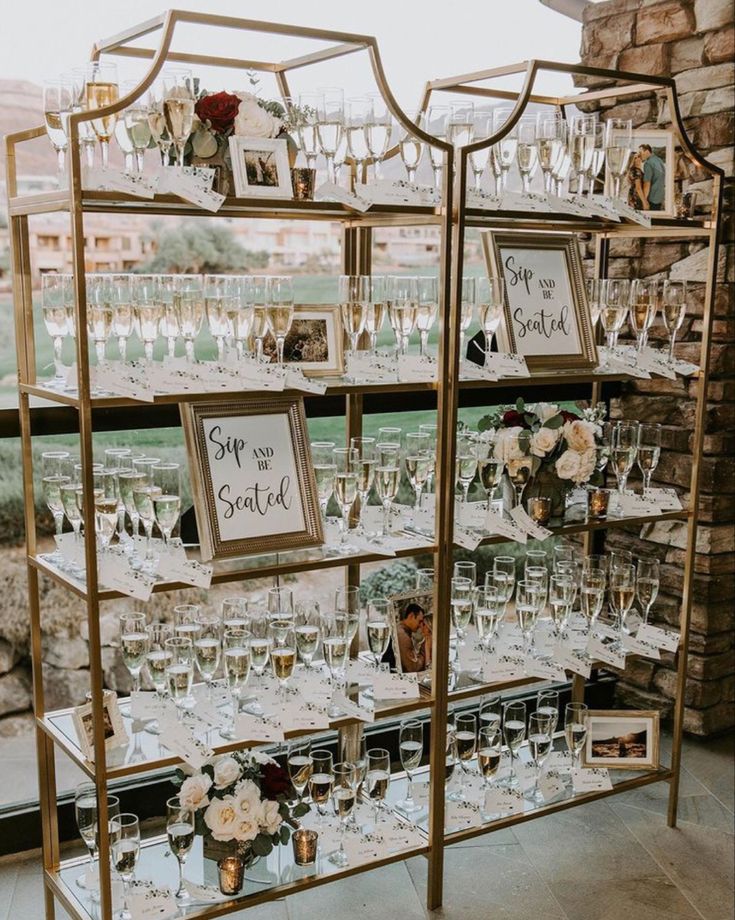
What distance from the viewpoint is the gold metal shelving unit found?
2066 mm

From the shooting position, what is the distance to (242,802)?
2416mm

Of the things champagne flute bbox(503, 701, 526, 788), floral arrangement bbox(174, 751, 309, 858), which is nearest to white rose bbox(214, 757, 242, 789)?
floral arrangement bbox(174, 751, 309, 858)

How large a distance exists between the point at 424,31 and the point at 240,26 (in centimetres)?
131

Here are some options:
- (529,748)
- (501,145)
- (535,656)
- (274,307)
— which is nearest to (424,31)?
(501,145)

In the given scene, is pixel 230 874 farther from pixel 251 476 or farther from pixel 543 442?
pixel 543 442

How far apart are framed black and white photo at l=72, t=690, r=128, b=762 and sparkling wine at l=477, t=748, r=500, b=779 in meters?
1.01

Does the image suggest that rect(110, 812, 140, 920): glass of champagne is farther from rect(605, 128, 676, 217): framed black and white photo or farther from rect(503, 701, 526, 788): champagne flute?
rect(605, 128, 676, 217): framed black and white photo

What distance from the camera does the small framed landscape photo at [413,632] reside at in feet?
8.72

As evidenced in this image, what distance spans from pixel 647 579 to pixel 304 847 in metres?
1.19

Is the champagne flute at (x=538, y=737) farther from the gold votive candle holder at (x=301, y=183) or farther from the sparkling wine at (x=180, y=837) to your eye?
the gold votive candle holder at (x=301, y=183)

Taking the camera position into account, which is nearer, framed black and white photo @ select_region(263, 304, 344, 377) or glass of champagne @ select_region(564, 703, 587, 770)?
framed black and white photo @ select_region(263, 304, 344, 377)

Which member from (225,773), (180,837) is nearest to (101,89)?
(225,773)

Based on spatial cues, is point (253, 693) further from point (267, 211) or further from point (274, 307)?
point (267, 211)

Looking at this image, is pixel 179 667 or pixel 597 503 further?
pixel 597 503
